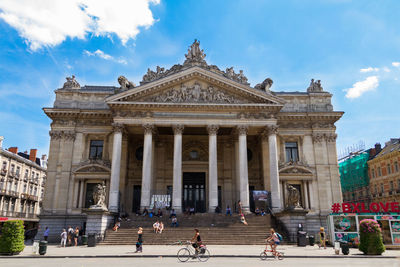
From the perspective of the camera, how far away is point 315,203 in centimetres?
3459

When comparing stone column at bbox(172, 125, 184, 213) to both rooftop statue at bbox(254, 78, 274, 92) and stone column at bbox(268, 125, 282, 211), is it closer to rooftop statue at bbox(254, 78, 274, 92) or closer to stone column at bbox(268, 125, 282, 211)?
stone column at bbox(268, 125, 282, 211)

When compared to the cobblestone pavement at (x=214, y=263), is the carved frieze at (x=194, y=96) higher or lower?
higher

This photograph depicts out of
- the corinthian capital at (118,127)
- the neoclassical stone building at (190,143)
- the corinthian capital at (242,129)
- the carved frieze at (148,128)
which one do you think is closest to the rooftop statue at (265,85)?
the neoclassical stone building at (190,143)

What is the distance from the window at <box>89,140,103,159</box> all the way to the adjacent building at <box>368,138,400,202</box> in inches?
1749

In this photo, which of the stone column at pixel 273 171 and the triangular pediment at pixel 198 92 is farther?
the triangular pediment at pixel 198 92

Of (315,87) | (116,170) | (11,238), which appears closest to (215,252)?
(11,238)

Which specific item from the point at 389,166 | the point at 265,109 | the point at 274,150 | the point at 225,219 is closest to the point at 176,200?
the point at 225,219

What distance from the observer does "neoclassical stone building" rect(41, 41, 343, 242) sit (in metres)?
32.2

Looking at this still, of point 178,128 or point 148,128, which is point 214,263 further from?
point 148,128

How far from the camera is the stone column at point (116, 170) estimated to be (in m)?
30.3

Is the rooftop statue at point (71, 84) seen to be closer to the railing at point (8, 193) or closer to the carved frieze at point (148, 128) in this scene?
the carved frieze at point (148, 128)

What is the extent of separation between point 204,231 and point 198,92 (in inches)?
570

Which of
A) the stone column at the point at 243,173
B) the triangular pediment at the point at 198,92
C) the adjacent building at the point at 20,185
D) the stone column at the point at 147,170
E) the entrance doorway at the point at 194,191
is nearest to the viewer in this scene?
the stone column at the point at 147,170

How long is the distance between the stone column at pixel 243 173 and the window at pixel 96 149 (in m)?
15.8
